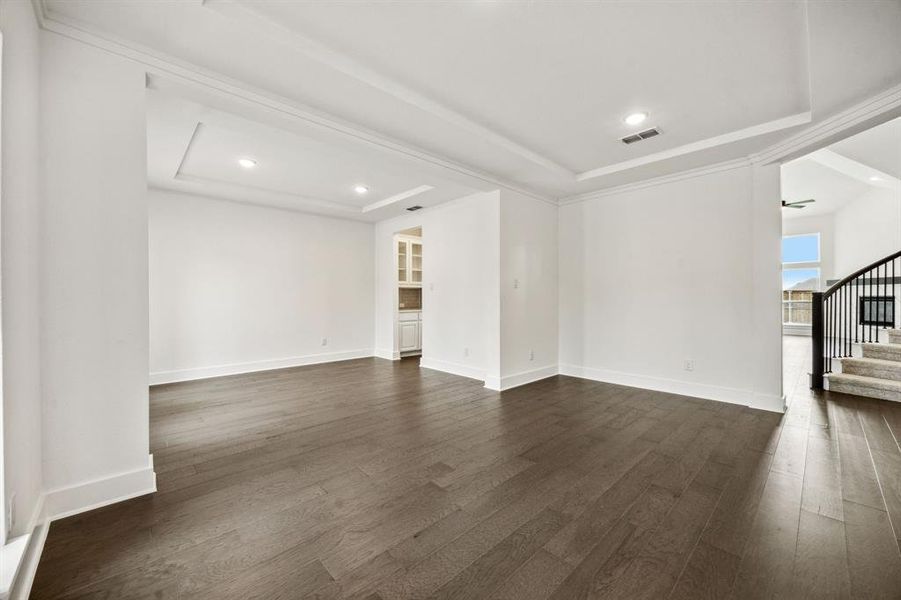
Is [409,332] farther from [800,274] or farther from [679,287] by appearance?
[800,274]

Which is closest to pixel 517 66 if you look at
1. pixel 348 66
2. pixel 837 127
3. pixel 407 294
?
pixel 348 66

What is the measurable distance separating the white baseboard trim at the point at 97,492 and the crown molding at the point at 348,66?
2576 millimetres

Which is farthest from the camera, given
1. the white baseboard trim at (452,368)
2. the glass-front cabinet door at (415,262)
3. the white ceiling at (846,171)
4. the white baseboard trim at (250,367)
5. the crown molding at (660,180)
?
the glass-front cabinet door at (415,262)

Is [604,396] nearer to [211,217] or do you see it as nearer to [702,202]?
[702,202]

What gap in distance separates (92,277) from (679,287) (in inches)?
208

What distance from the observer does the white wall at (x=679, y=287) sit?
3764mm

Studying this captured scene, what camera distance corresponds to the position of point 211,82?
2.40 metres

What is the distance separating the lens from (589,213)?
5148mm

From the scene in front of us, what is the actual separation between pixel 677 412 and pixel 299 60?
14.3 feet

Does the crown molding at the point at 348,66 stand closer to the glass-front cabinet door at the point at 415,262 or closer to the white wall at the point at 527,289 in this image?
the white wall at the point at 527,289

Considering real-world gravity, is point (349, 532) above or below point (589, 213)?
below

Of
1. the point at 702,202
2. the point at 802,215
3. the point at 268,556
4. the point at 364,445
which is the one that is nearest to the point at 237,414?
the point at 364,445

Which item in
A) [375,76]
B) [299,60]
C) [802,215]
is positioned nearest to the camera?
[299,60]

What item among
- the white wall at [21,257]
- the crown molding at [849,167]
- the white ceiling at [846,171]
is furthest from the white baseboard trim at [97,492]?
the crown molding at [849,167]
